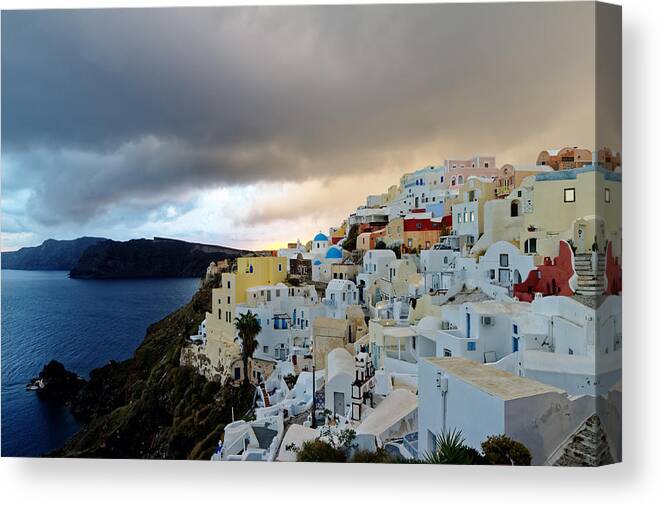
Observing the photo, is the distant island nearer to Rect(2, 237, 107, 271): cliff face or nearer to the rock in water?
Rect(2, 237, 107, 271): cliff face

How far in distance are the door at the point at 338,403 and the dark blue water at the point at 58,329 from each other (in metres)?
2.20

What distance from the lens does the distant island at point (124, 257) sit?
529cm

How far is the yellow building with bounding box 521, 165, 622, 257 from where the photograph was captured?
4.05 metres

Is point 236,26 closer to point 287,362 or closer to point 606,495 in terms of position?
point 287,362

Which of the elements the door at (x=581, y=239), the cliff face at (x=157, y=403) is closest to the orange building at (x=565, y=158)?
the door at (x=581, y=239)

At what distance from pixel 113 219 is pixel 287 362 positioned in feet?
8.43

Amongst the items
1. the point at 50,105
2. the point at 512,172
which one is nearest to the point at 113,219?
the point at 50,105

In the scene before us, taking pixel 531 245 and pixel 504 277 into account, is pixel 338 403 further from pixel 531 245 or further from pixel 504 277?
pixel 531 245

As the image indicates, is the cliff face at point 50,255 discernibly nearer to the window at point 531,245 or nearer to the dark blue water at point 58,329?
the dark blue water at point 58,329

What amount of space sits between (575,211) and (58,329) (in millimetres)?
5549

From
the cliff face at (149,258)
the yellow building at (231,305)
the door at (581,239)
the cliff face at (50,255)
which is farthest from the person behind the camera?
the yellow building at (231,305)

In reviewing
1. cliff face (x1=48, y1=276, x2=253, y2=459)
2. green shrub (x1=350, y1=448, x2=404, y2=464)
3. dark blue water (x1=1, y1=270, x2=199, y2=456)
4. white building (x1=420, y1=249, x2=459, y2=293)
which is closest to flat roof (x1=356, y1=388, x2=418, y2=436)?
green shrub (x1=350, y1=448, x2=404, y2=464)

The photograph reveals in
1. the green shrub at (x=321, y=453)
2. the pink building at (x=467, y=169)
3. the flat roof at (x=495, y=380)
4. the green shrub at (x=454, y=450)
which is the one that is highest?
the pink building at (x=467, y=169)

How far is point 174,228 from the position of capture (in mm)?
5297
